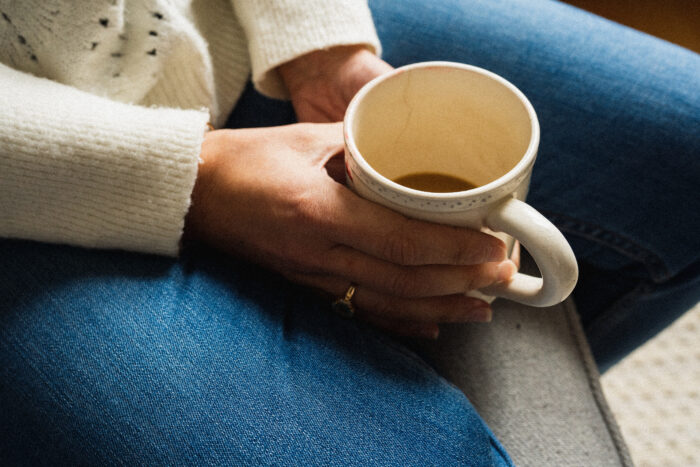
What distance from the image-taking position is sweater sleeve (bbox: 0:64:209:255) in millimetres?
467

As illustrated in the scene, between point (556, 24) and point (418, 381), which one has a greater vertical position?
point (556, 24)

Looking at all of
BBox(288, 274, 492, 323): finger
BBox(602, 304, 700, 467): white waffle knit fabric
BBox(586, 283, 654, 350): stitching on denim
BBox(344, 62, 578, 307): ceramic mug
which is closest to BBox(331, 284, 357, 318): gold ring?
BBox(288, 274, 492, 323): finger

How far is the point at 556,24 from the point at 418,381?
0.44 metres

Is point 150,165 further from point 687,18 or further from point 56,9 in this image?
point 687,18

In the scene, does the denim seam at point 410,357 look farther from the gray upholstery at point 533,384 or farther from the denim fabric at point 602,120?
the denim fabric at point 602,120

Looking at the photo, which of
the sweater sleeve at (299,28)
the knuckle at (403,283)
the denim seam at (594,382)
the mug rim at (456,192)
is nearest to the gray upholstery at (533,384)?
the denim seam at (594,382)

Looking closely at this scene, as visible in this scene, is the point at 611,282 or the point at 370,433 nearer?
the point at 370,433

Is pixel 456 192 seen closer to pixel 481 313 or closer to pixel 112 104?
pixel 481 313

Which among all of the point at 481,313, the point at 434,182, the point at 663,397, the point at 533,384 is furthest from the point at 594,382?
the point at 663,397

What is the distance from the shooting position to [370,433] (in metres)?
0.44

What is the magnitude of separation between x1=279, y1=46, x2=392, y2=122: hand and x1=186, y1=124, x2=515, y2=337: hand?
103 mm

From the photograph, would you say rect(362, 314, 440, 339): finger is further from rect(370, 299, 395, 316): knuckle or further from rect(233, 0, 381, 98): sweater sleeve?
rect(233, 0, 381, 98): sweater sleeve

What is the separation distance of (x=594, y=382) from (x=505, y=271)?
0.80 feet

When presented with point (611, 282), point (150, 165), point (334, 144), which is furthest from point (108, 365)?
point (611, 282)
